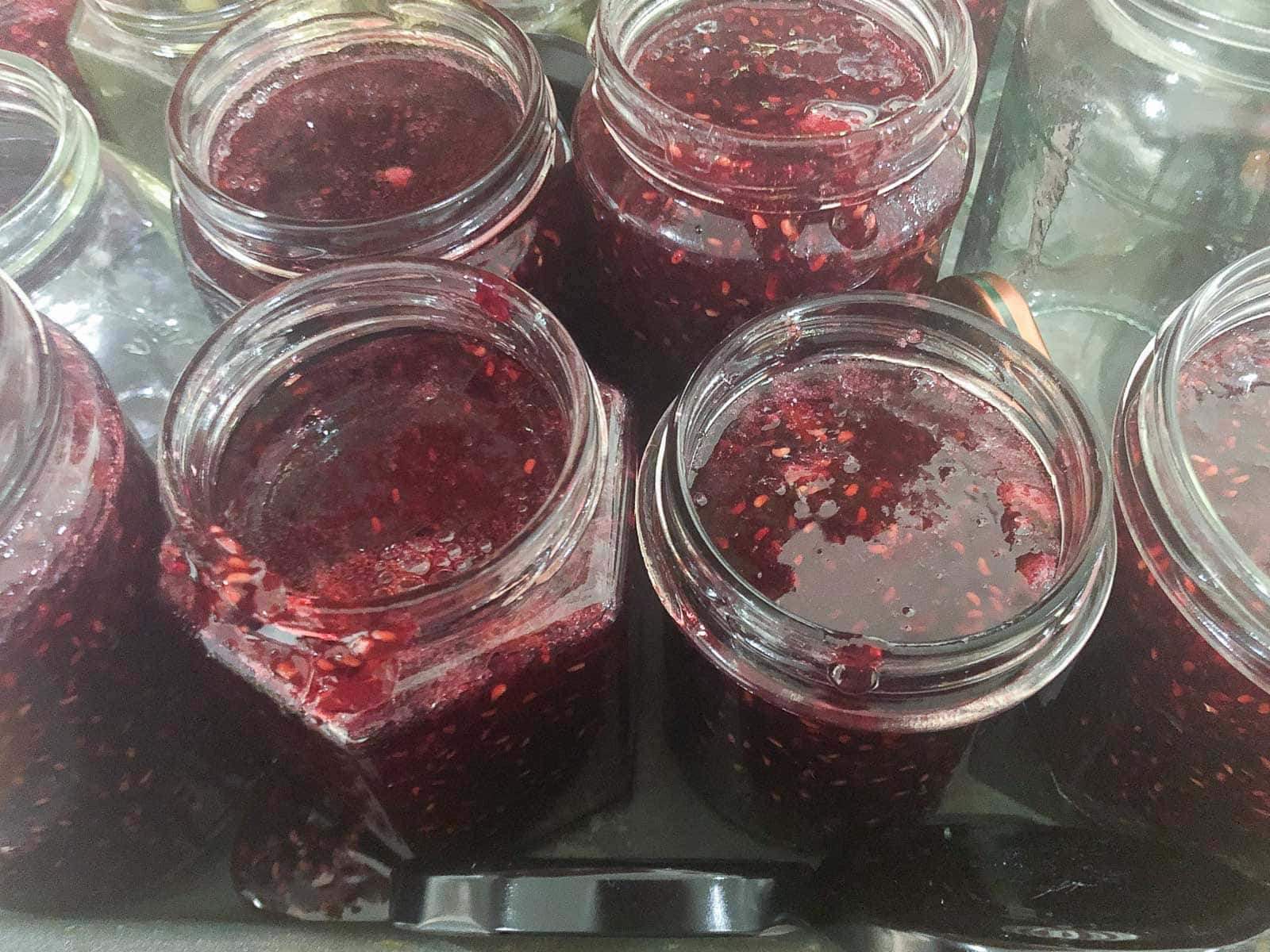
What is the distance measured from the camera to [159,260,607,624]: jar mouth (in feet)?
1.87

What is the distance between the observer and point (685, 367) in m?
0.86

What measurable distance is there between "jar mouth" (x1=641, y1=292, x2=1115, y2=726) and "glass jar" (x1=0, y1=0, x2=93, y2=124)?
0.88 metres

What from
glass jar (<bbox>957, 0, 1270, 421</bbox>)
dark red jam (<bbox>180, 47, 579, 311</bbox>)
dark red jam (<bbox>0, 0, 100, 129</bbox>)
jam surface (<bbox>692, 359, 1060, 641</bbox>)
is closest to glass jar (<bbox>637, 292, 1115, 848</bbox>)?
jam surface (<bbox>692, 359, 1060, 641</bbox>)

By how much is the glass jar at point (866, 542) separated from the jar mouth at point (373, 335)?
2.8 inches

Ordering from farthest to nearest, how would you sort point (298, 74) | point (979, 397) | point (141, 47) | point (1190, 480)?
point (141, 47) < point (298, 74) < point (979, 397) < point (1190, 480)

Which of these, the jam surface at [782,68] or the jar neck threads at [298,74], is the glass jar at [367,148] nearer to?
the jar neck threads at [298,74]

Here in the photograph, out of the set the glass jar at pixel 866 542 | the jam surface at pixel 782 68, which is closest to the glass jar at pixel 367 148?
the jam surface at pixel 782 68

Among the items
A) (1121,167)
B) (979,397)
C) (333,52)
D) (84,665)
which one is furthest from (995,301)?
(84,665)

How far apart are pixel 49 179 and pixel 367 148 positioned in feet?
0.85

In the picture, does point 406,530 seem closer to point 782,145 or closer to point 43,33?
point 782,145

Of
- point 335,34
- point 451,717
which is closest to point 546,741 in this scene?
point 451,717

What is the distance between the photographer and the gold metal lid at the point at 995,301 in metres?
0.81

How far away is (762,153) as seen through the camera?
2.22 ft

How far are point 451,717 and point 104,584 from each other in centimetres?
27
